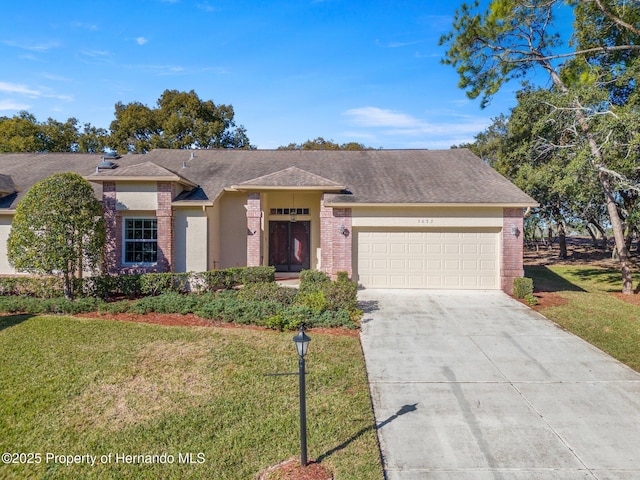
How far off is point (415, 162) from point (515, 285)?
7.12 meters

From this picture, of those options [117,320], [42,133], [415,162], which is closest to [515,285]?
[415,162]

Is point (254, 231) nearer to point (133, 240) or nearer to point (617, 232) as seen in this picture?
point (133, 240)

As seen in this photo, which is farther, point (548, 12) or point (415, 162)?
point (415, 162)

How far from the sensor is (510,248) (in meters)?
12.8

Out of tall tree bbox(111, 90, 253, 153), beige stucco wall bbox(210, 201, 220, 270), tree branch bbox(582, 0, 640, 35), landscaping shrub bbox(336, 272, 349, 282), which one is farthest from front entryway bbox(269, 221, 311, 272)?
tall tree bbox(111, 90, 253, 153)

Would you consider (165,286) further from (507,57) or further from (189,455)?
(507,57)

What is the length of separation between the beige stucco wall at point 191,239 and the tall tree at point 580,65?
1316cm

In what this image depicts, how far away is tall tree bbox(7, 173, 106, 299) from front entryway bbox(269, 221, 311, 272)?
271 inches

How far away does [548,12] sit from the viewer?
15.5 metres

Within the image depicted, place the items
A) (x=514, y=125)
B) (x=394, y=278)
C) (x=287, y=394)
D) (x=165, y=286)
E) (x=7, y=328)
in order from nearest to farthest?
(x=287, y=394)
(x=7, y=328)
(x=165, y=286)
(x=394, y=278)
(x=514, y=125)

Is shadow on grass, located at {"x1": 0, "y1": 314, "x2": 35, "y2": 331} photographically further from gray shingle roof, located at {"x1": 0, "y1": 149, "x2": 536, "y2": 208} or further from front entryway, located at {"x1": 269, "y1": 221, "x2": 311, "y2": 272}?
front entryway, located at {"x1": 269, "y1": 221, "x2": 311, "y2": 272}

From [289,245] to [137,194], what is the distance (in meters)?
6.18

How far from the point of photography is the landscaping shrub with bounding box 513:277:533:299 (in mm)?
11844

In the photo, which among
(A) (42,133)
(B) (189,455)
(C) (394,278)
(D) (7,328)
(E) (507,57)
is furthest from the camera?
(A) (42,133)
